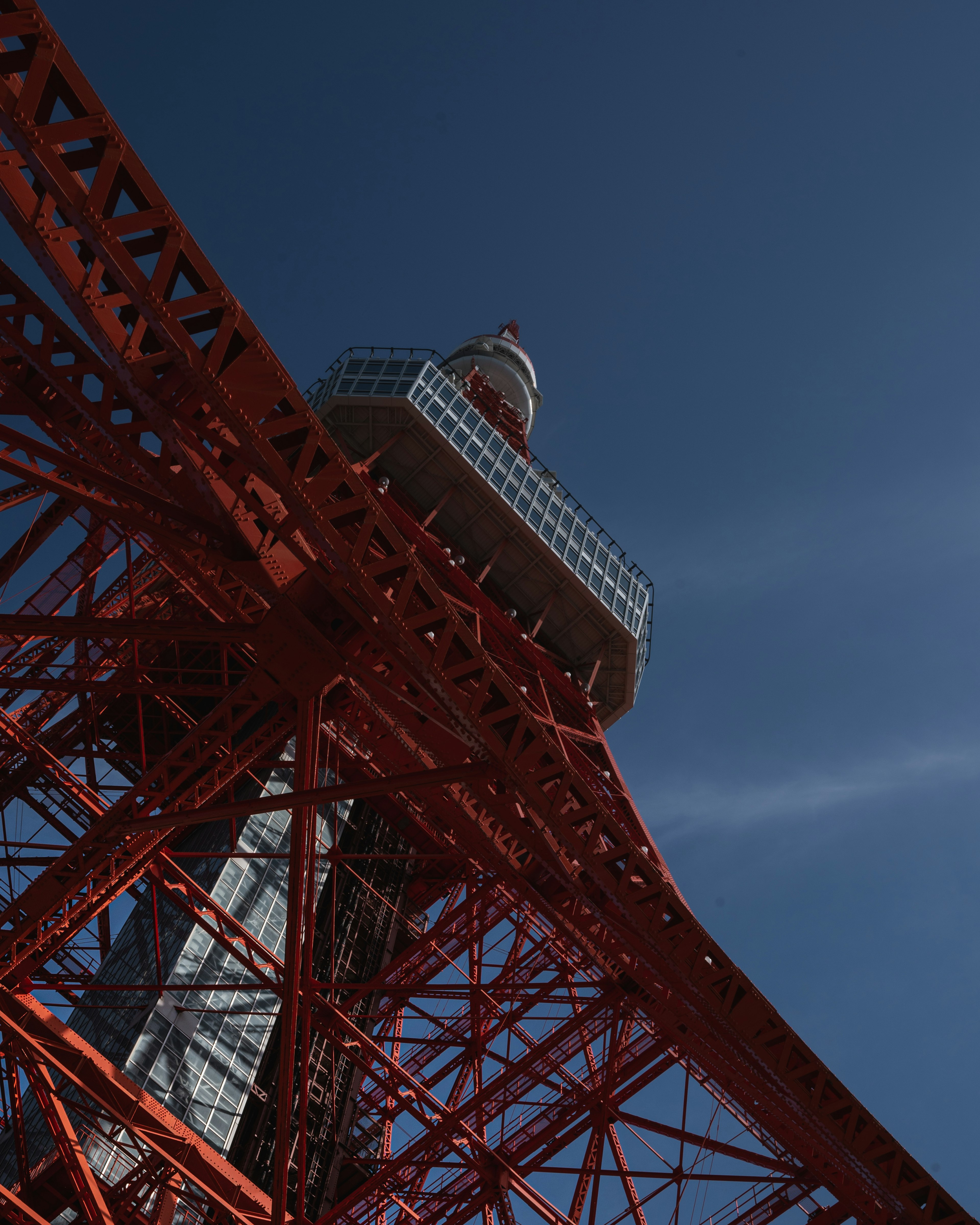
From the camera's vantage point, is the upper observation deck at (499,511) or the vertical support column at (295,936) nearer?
the vertical support column at (295,936)

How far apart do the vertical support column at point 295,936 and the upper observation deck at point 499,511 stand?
21431 millimetres

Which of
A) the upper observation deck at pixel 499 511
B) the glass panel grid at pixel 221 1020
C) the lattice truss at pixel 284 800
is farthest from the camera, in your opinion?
the upper observation deck at pixel 499 511

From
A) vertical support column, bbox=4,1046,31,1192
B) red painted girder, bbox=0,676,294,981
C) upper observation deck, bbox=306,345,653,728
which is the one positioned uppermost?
upper observation deck, bbox=306,345,653,728

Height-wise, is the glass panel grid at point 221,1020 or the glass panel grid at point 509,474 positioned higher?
the glass panel grid at point 509,474

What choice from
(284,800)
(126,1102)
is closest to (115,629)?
(284,800)

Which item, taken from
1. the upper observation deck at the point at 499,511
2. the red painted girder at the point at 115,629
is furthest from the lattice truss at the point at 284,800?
the upper observation deck at the point at 499,511

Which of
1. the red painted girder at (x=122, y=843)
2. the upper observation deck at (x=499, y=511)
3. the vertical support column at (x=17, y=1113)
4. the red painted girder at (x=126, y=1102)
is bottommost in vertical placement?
the vertical support column at (x=17, y=1113)

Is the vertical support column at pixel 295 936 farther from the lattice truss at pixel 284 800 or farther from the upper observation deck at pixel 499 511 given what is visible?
the upper observation deck at pixel 499 511

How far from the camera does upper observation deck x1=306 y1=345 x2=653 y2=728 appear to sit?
3322cm

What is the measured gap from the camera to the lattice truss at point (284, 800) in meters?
8.71

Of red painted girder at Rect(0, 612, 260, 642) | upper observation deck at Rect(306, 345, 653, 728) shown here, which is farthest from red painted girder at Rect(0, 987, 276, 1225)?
upper observation deck at Rect(306, 345, 653, 728)

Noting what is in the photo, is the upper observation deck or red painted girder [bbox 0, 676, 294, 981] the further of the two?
the upper observation deck

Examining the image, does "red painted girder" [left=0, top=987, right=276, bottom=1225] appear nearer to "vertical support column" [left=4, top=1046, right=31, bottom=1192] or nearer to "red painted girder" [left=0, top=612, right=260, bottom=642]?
"vertical support column" [left=4, top=1046, right=31, bottom=1192]

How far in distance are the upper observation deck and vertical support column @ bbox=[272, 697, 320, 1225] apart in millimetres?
21431
